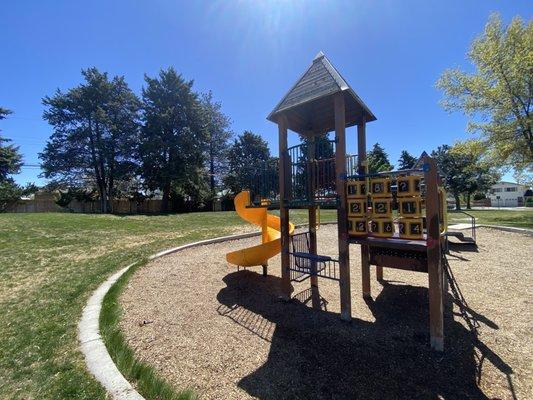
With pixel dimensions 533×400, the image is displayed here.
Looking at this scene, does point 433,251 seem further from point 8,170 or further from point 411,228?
point 8,170

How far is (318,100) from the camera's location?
5.28m

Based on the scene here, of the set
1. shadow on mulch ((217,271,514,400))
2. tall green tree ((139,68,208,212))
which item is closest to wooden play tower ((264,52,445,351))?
shadow on mulch ((217,271,514,400))

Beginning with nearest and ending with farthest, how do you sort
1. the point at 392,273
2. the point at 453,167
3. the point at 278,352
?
the point at 278,352 → the point at 392,273 → the point at 453,167

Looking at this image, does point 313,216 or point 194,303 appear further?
point 313,216

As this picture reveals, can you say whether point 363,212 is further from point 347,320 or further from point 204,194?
point 204,194

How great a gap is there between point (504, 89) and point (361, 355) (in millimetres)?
23063

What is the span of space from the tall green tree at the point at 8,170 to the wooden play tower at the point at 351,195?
32.6 meters

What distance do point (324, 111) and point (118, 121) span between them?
1313 inches

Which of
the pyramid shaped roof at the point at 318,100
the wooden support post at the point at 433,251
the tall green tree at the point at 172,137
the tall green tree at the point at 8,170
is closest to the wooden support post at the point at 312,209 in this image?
the pyramid shaped roof at the point at 318,100

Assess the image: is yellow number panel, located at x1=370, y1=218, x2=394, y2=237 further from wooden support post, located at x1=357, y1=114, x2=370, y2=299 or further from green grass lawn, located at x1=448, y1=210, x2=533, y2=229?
green grass lawn, located at x1=448, y1=210, x2=533, y2=229

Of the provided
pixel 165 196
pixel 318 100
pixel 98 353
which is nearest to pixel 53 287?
pixel 98 353

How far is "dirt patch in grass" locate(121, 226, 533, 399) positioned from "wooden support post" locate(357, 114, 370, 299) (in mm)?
316

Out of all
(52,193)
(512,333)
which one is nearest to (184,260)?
(512,333)

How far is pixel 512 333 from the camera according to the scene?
13.4ft
